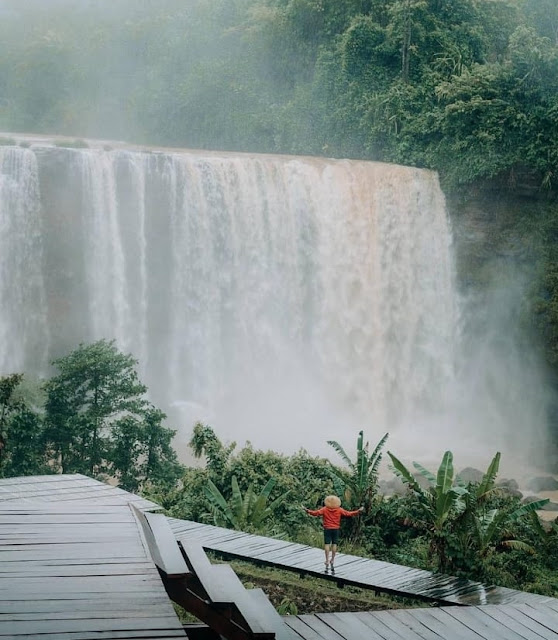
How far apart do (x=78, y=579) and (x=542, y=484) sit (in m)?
19.2

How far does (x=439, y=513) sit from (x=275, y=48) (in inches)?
1292

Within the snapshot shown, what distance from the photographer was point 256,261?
2702 cm

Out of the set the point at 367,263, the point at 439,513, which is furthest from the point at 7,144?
the point at 439,513

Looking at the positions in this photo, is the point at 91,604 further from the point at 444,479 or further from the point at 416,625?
the point at 444,479

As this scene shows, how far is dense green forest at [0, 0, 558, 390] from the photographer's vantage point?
2825 cm

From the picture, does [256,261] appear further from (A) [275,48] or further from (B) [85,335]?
(A) [275,48]

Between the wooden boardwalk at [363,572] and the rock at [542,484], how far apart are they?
46.8 feet

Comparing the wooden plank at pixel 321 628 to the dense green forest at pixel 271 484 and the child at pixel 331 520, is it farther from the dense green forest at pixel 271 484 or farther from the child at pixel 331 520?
the dense green forest at pixel 271 484

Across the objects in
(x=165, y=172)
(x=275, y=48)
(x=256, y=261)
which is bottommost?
(x=256, y=261)

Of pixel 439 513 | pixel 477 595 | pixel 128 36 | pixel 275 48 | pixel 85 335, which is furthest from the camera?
pixel 128 36

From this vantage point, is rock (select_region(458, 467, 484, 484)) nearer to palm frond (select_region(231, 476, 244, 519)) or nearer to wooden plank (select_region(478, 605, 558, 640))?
palm frond (select_region(231, 476, 244, 519))

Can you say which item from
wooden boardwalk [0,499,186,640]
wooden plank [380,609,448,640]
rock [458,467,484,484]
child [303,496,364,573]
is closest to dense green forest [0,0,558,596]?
rock [458,467,484,484]

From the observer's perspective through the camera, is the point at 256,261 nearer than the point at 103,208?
No

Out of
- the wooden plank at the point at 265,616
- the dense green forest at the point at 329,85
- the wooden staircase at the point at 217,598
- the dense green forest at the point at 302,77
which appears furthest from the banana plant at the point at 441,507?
the dense green forest at the point at 302,77
